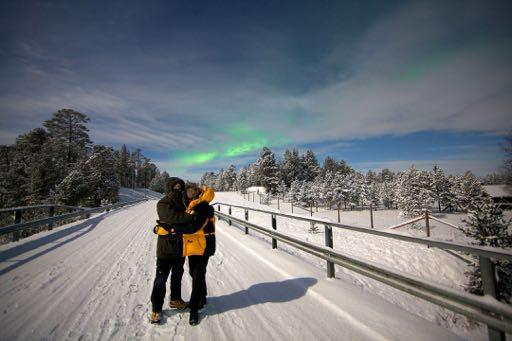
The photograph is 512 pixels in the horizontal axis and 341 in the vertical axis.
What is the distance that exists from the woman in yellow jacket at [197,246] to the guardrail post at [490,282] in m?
3.24

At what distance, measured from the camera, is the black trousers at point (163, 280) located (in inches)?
141

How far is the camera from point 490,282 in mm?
2443

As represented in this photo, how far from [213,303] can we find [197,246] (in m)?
1.26

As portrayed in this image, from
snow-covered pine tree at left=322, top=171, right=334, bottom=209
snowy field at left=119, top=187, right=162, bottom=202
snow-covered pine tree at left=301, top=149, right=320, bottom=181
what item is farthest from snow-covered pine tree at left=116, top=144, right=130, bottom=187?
snow-covered pine tree at left=322, top=171, right=334, bottom=209

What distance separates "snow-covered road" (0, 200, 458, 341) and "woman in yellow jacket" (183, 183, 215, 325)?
1.15ft

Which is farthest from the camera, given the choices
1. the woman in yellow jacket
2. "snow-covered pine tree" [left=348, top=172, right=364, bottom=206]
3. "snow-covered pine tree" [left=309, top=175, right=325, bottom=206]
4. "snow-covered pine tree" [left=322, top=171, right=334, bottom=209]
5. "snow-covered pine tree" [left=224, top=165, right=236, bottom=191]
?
"snow-covered pine tree" [left=224, top=165, right=236, bottom=191]

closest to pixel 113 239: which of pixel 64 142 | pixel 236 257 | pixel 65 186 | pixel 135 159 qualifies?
pixel 236 257

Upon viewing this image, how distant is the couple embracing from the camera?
11.6 ft

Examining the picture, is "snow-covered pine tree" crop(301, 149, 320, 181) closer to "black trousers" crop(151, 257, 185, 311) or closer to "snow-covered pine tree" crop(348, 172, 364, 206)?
"snow-covered pine tree" crop(348, 172, 364, 206)

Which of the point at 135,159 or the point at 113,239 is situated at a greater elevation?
the point at 135,159

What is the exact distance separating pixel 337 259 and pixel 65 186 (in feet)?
99.8

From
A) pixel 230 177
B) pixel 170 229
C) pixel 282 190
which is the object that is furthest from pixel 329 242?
pixel 230 177

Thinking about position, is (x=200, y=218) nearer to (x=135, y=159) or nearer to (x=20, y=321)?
(x=20, y=321)

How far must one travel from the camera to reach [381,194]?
242 feet
